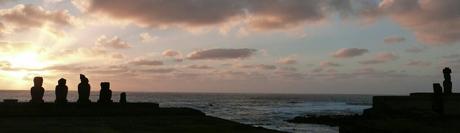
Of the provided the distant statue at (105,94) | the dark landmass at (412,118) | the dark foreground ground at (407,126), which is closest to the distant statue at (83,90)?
the distant statue at (105,94)

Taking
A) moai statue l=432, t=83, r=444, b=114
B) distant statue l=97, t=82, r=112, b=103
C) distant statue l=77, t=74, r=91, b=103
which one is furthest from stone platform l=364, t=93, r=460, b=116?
distant statue l=77, t=74, r=91, b=103

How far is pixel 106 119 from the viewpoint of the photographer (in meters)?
28.1

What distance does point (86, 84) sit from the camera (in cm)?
3756

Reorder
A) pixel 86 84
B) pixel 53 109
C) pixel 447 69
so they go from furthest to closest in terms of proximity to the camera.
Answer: pixel 447 69 → pixel 86 84 → pixel 53 109

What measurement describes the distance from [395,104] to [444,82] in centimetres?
946

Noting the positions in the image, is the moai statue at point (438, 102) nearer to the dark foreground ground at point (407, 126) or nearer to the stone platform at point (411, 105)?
the stone platform at point (411, 105)

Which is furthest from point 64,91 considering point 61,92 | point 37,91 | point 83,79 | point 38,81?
point 38,81

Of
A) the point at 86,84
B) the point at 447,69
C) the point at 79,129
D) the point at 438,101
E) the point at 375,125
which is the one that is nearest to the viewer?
the point at 79,129

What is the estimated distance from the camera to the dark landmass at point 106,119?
21891 millimetres

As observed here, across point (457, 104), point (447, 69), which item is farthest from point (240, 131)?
point (447, 69)

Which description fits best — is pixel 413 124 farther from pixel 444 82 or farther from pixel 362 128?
pixel 444 82

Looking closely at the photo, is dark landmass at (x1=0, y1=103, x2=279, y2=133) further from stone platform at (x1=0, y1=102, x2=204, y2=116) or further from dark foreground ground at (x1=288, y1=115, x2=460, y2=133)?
dark foreground ground at (x1=288, y1=115, x2=460, y2=133)

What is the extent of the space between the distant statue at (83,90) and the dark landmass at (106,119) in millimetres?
1252

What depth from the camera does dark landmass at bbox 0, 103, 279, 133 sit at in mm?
21891
